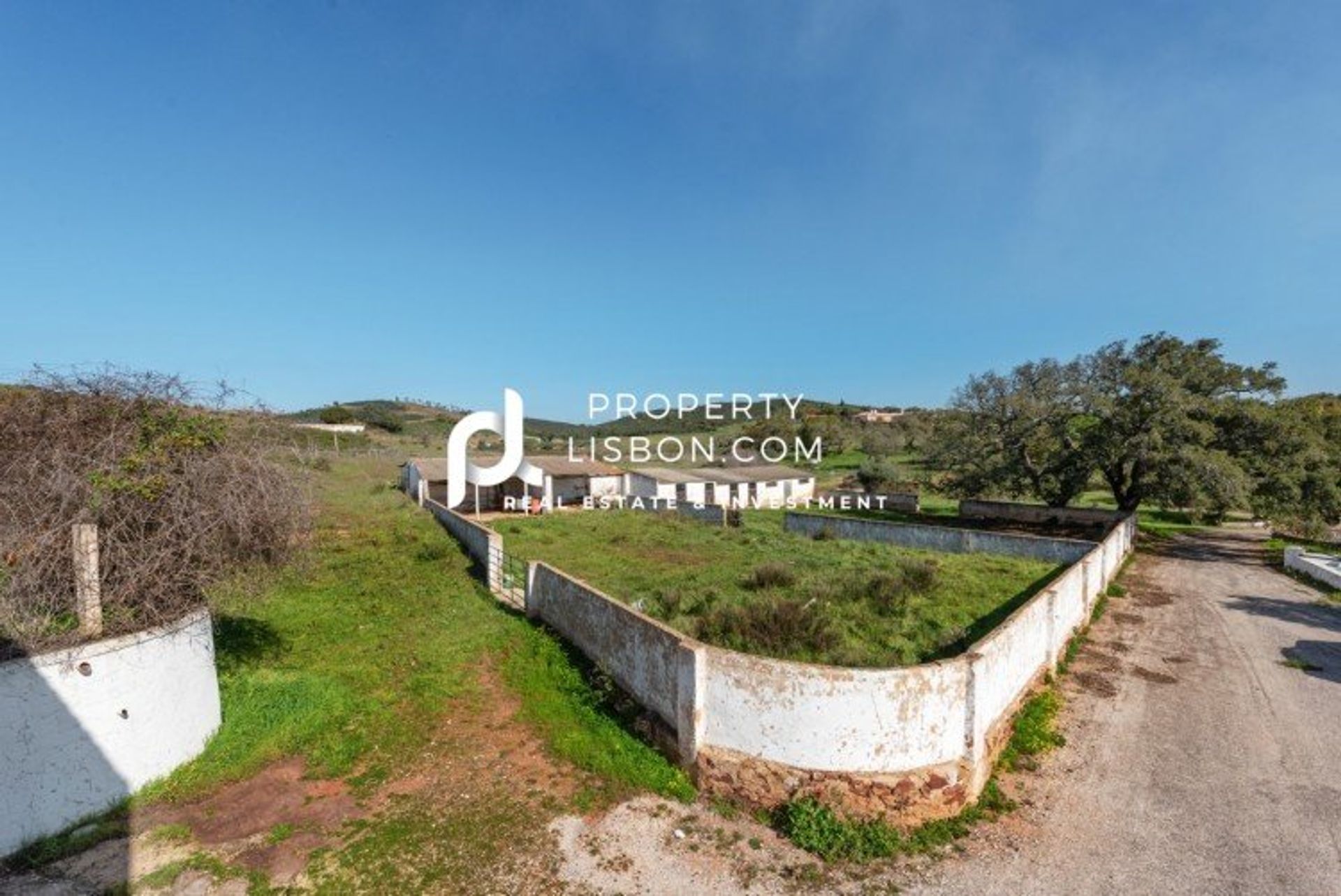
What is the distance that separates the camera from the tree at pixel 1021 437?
24.7m

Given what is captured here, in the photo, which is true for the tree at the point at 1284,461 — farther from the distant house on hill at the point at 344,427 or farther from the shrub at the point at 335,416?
the shrub at the point at 335,416

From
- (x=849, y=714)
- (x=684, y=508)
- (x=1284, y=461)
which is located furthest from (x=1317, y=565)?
(x=684, y=508)

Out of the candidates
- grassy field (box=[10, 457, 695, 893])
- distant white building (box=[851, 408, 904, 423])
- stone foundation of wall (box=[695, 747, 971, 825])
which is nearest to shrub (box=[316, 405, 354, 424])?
grassy field (box=[10, 457, 695, 893])

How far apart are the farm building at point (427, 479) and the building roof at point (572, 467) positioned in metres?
4.62

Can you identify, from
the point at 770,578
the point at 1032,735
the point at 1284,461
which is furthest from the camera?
the point at 1284,461

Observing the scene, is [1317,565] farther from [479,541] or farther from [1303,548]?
[479,541]

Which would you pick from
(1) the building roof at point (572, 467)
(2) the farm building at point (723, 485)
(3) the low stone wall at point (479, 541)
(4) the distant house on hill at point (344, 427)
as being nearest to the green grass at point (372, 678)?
(3) the low stone wall at point (479, 541)

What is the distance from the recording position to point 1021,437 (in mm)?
25734

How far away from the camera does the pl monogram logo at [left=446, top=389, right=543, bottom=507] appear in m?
27.8

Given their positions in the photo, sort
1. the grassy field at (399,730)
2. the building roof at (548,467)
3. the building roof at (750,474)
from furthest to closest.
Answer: the building roof at (750,474) → the building roof at (548,467) → the grassy field at (399,730)

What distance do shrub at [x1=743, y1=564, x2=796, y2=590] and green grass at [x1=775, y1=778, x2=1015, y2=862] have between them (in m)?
7.96

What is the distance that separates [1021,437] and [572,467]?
74.1 feet

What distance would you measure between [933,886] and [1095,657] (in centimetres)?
778

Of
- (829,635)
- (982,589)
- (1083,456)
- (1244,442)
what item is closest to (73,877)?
(829,635)
